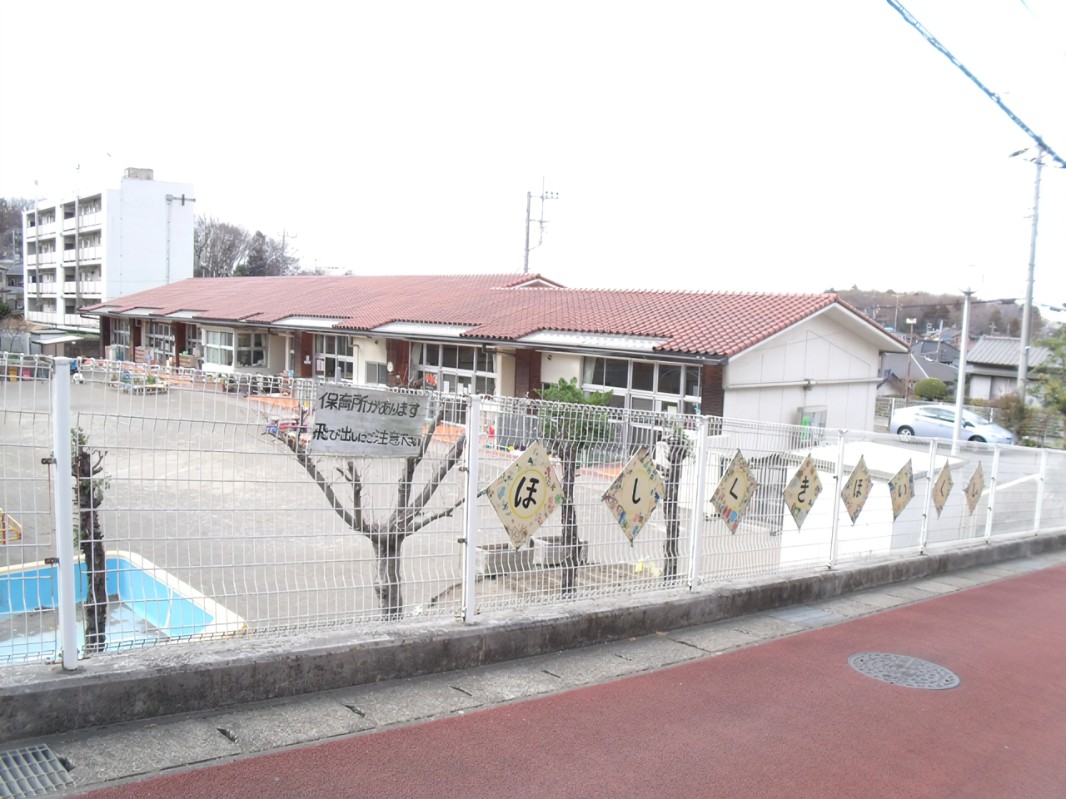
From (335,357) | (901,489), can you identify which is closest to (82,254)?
(335,357)

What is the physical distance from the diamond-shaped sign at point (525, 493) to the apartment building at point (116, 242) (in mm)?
55402

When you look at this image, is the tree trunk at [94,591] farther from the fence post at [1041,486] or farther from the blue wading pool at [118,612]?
the fence post at [1041,486]

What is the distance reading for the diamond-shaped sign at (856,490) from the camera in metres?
7.89

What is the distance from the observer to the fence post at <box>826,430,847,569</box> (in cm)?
769

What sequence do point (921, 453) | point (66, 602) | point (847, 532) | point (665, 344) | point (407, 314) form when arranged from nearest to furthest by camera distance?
point (66, 602) < point (847, 532) < point (921, 453) < point (665, 344) < point (407, 314)

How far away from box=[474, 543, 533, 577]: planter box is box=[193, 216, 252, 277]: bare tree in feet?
244

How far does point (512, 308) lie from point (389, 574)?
2209cm

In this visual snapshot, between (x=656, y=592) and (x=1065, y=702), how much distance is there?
2.89 m

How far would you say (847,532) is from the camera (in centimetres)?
910

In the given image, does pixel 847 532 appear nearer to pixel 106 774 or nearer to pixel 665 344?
pixel 106 774

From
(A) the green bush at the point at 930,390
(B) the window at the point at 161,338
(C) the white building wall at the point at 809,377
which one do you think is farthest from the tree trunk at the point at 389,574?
(A) the green bush at the point at 930,390

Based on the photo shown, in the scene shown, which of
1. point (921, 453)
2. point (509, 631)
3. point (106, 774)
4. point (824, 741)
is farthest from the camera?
point (921, 453)

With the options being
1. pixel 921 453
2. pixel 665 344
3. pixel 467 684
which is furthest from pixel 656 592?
pixel 665 344

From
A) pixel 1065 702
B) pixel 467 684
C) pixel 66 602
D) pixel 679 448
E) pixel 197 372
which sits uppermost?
pixel 197 372
